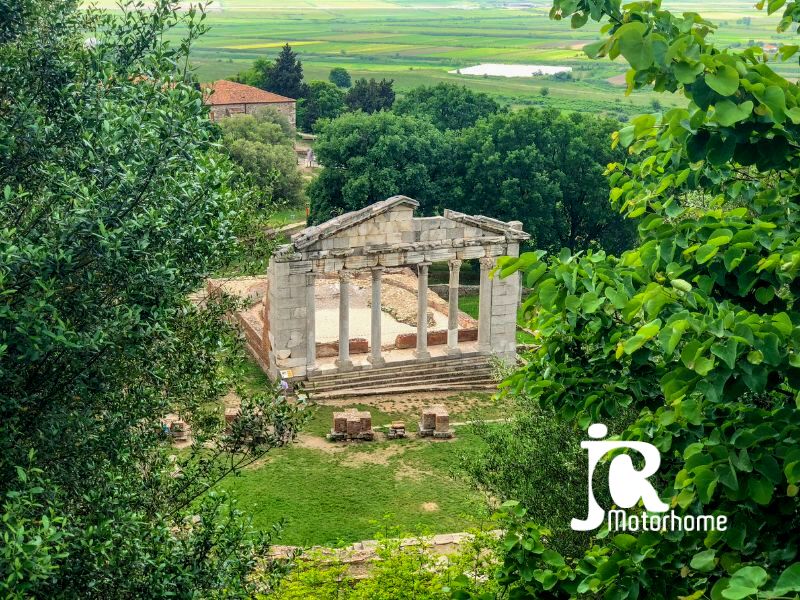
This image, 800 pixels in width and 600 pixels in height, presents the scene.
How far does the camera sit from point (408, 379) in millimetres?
39531

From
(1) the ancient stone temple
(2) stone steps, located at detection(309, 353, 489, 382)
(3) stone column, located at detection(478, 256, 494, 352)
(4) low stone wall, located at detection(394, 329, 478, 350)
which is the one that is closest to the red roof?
(1) the ancient stone temple

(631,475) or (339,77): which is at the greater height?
(631,475)

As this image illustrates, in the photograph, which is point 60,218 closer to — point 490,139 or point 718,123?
point 718,123

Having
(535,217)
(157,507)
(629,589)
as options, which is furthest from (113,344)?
(535,217)

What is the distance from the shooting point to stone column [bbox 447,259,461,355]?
1588 inches

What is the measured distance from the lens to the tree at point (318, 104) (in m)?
104

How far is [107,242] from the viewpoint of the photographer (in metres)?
13.2

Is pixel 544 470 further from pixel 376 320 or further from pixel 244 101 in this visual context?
pixel 244 101

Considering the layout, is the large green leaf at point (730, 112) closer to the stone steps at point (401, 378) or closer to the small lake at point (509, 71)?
the stone steps at point (401, 378)

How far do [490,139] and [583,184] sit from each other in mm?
5281

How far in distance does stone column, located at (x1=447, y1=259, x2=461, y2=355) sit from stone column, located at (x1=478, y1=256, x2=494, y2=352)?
1.04 meters

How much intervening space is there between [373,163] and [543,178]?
8.76 meters

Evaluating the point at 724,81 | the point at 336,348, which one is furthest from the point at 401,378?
the point at 724,81

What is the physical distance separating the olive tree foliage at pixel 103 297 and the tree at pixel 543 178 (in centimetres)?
3720
